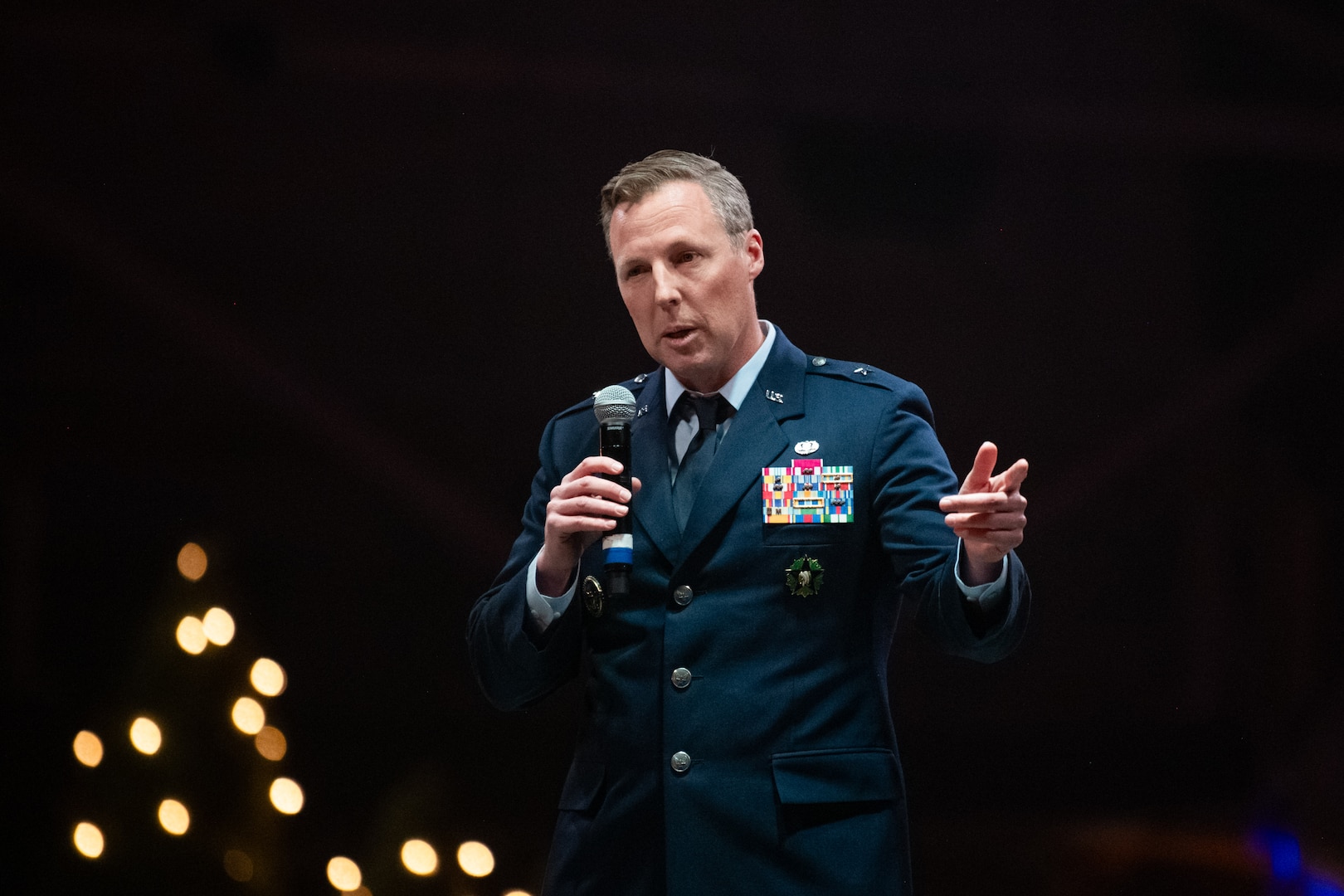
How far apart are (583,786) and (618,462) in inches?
18.6

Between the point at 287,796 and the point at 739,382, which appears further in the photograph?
the point at 287,796

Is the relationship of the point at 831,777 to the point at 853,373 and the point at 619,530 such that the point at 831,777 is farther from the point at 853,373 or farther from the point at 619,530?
the point at 853,373

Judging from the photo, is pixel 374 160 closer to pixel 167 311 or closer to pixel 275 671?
pixel 167 311

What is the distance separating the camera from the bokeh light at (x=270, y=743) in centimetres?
273

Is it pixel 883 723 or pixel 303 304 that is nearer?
pixel 883 723

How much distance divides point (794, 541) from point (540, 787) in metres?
Result: 1.26

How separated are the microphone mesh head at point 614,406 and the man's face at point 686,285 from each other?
178mm

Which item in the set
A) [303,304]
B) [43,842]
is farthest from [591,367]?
[43,842]

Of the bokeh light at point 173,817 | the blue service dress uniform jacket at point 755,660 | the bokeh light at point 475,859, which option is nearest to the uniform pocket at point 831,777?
the blue service dress uniform jacket at point 755,660

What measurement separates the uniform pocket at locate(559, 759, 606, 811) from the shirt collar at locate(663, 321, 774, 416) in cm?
54

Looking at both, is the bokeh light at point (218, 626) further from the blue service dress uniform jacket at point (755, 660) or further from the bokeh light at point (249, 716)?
the blue service dress uniform jacket at point (755, 660)

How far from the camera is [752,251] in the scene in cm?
194

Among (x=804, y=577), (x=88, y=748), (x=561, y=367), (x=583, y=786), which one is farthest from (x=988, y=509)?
(x=88, y=748)

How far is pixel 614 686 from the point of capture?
5.58ft
